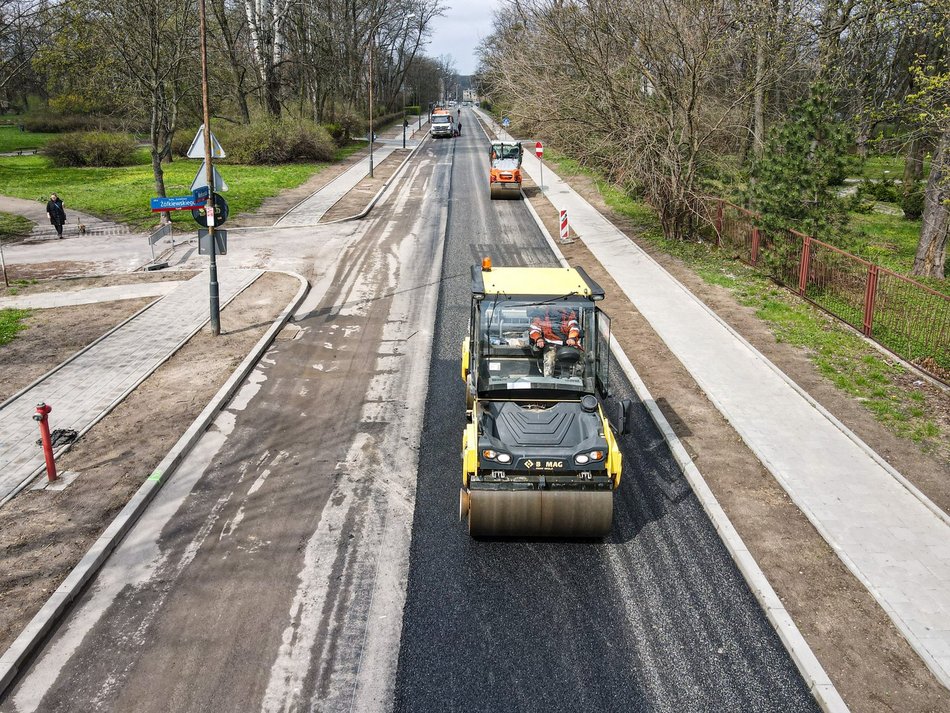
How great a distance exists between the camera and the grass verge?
442 inches

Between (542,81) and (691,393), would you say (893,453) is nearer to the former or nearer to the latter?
(691,393)

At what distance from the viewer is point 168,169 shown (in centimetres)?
4106

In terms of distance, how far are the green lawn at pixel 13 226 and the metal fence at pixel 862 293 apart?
75.4 ft

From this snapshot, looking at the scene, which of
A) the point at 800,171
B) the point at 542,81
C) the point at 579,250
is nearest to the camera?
the point at 800,171

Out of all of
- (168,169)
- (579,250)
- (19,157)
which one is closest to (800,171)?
(579,250)

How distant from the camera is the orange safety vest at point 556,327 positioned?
28.6 ft

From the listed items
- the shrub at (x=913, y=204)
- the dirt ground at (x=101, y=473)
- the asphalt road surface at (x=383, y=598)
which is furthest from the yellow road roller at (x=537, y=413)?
the shrub at (x=913, y=204)

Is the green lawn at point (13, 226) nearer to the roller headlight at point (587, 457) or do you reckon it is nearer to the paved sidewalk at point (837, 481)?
the paved sidewalk at point (837, 481)

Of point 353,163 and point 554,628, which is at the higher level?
point 353,163

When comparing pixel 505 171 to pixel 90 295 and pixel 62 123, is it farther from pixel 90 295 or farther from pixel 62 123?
pixel 62 123

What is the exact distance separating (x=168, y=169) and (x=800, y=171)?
34.8 metres

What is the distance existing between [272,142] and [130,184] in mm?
8488

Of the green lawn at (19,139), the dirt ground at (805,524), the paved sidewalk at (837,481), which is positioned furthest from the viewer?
the green lawn at (19,139)

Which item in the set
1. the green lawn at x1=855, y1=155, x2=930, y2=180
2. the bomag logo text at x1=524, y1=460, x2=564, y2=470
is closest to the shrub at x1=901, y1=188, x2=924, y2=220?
the green lawn at x1=855, y1=155, x2=930, y2=180
